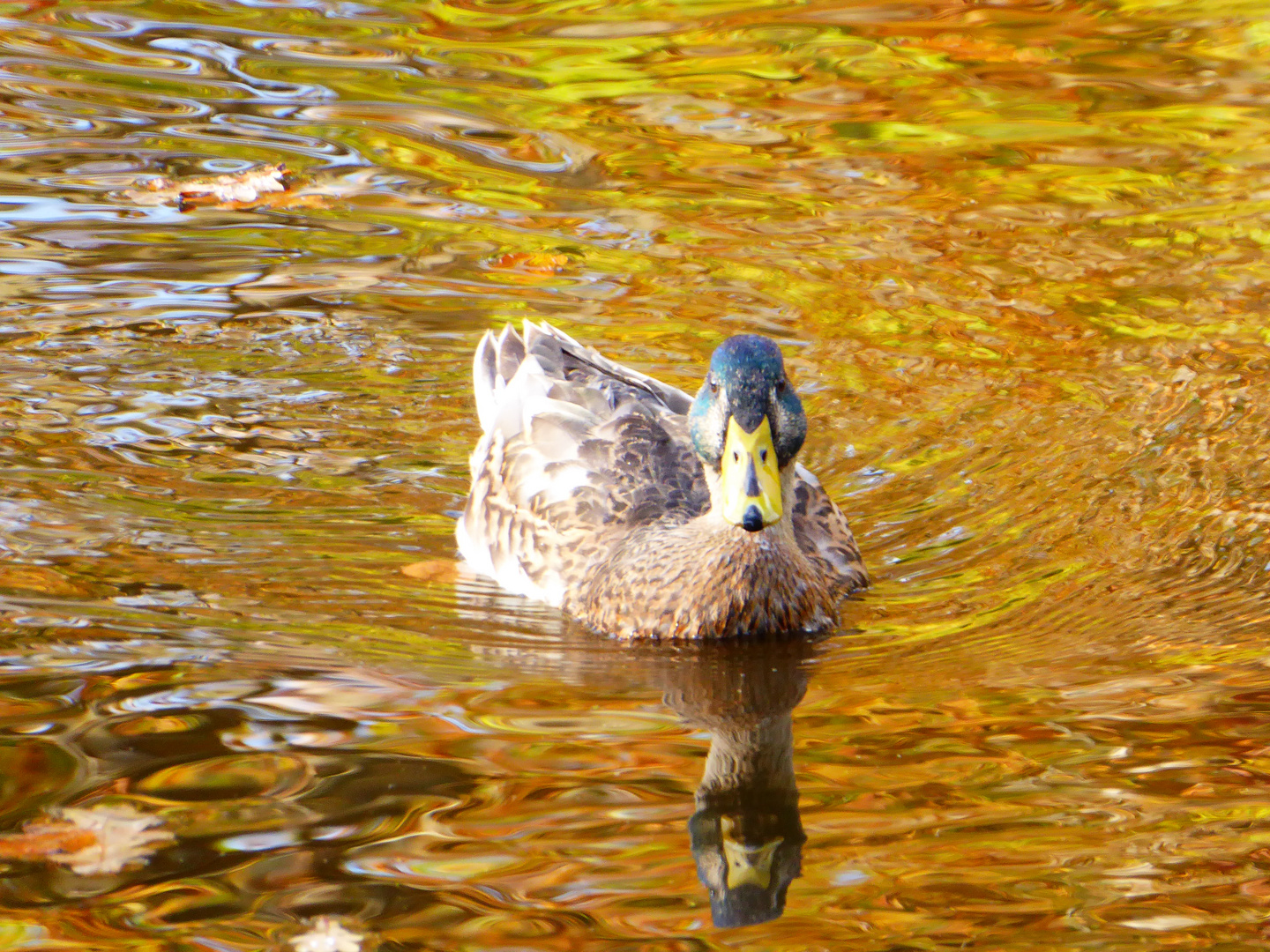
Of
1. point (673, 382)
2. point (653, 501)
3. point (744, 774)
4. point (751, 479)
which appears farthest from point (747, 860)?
point (673, 382)

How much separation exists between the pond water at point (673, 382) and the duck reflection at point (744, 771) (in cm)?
2

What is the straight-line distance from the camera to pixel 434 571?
689 centimetres

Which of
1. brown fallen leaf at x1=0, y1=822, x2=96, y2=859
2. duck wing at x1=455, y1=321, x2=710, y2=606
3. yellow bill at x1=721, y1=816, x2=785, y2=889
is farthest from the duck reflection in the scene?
brown fallen leaf at x1=0, y1=822, x2=96, y2=859

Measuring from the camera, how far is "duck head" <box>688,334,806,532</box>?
5750 millimetres

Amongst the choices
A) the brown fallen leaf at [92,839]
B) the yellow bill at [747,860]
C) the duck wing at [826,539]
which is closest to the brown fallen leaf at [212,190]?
the duck wing at [826,539]

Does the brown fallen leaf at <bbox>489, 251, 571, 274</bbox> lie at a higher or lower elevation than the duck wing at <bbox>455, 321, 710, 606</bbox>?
higher

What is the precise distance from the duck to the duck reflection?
0.72 ft

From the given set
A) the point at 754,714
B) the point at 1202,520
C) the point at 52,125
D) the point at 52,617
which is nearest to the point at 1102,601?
the point at 1202,520

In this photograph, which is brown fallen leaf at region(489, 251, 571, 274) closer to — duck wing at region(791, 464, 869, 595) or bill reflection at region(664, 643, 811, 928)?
duck wing at region(791, 464, 869, 595)

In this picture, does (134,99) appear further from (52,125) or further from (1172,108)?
(1172,108)

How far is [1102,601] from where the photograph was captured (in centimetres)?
628

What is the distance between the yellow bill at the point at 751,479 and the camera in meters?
5.72

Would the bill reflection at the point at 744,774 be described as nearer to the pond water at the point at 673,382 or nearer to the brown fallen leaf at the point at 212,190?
the pond water at the point at 673,382

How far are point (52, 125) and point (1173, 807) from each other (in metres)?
8.87
